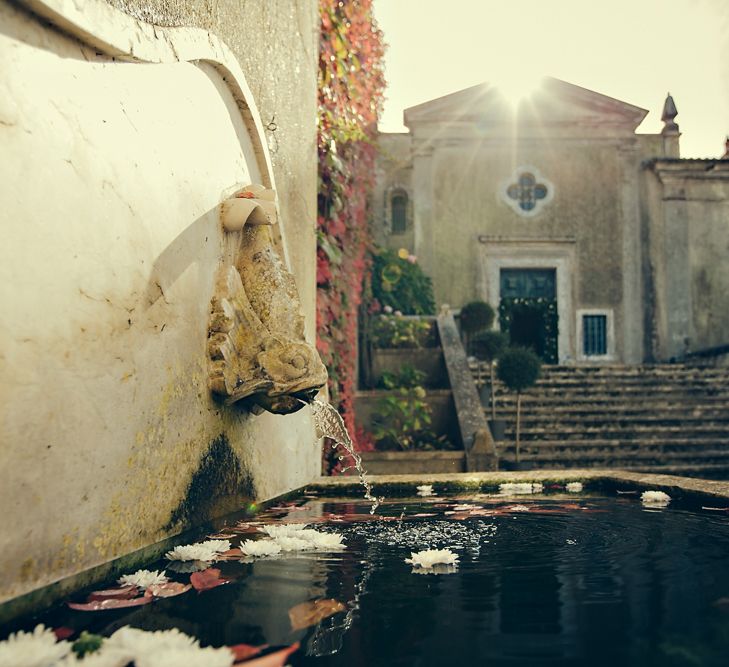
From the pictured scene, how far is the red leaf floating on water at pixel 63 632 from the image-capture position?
148 cm

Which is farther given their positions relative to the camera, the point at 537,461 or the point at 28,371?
the point at 537,461

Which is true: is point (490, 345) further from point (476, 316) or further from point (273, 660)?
point (273, 660)

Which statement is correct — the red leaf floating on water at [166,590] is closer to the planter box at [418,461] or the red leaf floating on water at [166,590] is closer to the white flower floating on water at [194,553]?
the white flower floating on water at [194,553]

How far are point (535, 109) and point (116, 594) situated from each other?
18.1m

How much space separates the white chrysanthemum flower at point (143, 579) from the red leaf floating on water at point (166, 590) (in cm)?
2

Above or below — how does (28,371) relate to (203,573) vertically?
above

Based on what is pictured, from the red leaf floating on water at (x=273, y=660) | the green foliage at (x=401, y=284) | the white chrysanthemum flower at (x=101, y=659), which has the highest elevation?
the green foliage at (x=401, y=284)

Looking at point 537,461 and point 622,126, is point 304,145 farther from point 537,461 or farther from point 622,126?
point 622,126

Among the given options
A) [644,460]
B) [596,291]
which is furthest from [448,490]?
[596,291]

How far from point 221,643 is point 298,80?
4.40 meters

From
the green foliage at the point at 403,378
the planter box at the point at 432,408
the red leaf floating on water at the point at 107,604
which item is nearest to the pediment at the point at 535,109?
the green foliage at the point at 403,378

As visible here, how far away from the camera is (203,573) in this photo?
2.08m

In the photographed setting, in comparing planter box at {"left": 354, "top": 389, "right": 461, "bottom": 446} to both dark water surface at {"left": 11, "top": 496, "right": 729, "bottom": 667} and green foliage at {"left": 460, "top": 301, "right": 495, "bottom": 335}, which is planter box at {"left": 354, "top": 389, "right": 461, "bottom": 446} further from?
dark water surface at {"left": 11, "top": 496, "right": 729, "bottom": 667}

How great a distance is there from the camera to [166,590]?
6.13 ft
